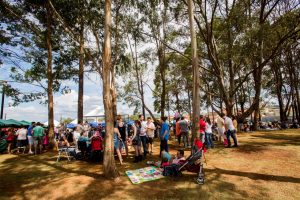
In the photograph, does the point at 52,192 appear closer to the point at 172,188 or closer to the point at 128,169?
the point at 128,169

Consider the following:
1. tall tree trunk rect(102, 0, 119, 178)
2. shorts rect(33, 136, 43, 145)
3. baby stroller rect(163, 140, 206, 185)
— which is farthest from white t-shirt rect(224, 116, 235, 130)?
shorts rect(33, 136, 43, 145)

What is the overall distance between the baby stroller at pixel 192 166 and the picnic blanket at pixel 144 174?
1.19ft

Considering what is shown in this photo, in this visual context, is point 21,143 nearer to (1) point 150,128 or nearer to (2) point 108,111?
(1) point 150,128

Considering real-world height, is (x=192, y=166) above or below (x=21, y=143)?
below

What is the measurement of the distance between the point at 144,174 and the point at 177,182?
1.27 metres

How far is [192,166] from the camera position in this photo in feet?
23.5

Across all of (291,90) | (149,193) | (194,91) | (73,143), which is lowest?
(149,193)

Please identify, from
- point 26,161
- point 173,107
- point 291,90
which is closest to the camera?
point 26,161

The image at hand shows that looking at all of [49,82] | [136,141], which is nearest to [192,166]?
[136,141]

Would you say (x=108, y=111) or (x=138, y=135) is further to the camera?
(x=138, y=135)

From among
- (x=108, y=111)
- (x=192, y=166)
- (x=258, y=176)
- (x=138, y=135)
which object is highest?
(x=108, y=111)

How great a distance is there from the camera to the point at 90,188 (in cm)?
657

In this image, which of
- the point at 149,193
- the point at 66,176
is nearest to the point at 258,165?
the point at 149,193

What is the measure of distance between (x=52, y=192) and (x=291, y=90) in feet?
102
